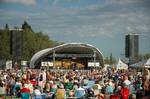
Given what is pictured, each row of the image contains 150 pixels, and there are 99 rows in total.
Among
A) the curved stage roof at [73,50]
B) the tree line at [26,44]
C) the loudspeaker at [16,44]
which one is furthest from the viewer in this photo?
the tree line at [26,44]

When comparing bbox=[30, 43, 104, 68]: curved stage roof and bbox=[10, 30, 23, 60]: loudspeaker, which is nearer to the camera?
bbox=[10, 30, 23, 60]: loudspeaker

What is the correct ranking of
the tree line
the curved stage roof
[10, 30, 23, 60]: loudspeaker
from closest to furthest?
[10, 30, 23, 60]: loudspeaker, the curved stage roof, the tree line

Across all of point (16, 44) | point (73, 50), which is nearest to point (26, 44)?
point (73, 50)

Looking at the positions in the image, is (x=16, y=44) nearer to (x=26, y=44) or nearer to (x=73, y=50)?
(x=73, y=50)

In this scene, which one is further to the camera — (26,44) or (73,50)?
(26,44)

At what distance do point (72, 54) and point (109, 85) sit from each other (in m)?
57.2

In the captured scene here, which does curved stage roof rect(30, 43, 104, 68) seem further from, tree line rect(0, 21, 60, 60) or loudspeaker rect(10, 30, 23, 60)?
loudspeaker rect(10, 30, 23, 60)

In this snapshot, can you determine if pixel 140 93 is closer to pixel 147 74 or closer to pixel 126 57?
pixel 147 74

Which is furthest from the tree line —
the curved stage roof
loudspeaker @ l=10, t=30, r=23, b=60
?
loudspeaker @ l=10, t=30, r=23, b=60

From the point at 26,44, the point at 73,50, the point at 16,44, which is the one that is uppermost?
the point at 26,44

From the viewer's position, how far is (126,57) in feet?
213

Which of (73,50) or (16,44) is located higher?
(73,50)

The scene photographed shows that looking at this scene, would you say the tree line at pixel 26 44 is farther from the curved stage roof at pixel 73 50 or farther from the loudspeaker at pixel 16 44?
the loudspeaker at pixel 16 44

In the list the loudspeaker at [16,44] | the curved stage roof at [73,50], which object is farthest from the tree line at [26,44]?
the loudspeaker at [16,44]
